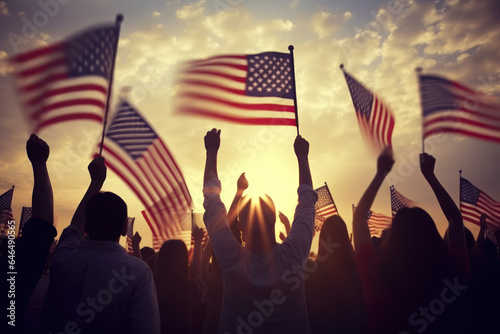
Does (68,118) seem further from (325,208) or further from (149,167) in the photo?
(325,208)

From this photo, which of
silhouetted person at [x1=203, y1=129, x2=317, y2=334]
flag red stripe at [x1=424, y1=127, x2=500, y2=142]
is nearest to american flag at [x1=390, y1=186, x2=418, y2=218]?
flag red stripe at [x1=424, y1=127, x2=500, y2=142]

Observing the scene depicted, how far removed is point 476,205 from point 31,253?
14.1 meters

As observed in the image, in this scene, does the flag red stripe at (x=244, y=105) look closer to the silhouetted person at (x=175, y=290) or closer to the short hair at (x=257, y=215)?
the silhouetted person at (x=175, y=290)

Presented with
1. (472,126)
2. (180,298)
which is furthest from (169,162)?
(472,126)

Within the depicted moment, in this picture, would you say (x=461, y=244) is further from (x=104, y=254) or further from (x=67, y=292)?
(x=67, y=292)

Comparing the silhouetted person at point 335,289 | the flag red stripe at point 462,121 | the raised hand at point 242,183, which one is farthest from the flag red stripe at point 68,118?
the flag red stripe at point 462,121

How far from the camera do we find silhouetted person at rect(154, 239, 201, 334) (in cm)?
407

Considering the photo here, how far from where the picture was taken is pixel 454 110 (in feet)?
20.3

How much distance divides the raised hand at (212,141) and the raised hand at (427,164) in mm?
2325

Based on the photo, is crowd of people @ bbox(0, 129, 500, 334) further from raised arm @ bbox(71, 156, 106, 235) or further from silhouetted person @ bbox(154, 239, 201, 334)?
silhouetted person @ bbox(154, 239, 201, 334)

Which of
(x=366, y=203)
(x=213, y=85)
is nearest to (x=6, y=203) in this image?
(x=213, y=85)

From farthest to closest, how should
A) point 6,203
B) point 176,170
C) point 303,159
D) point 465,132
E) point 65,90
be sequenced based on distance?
point 6,203, point 176,170, point 465,132, point 65,90, point 303,159

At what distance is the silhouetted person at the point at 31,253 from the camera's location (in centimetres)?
228

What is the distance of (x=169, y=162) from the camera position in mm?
6738
